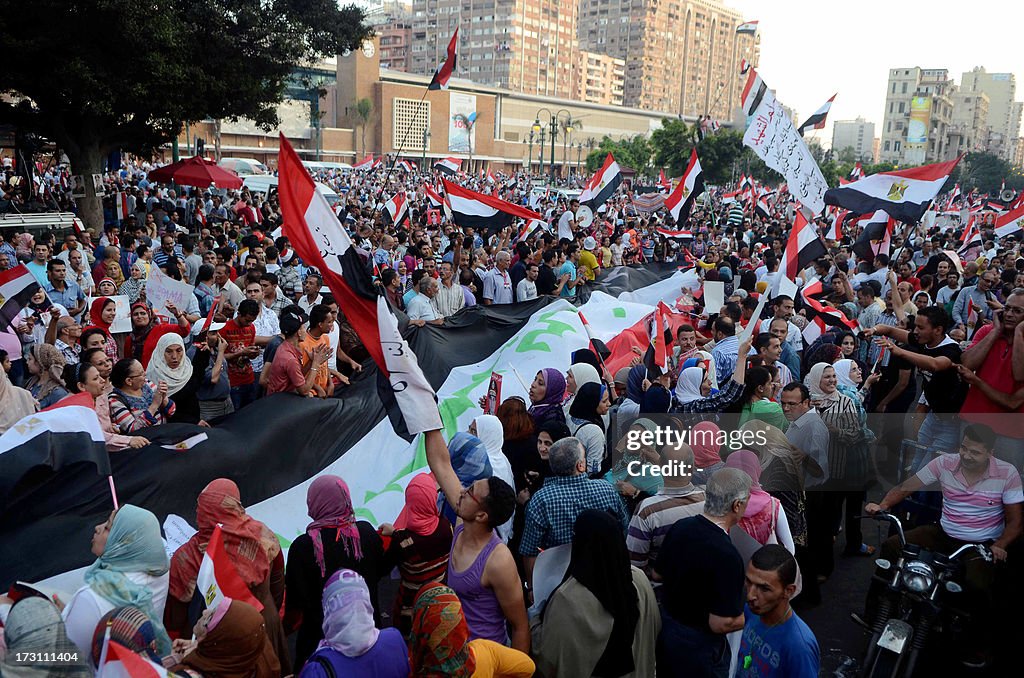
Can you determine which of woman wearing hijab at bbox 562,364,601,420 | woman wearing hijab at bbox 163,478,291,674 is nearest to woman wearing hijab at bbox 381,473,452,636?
woman wearing hijab at bbox 163,478,291,674

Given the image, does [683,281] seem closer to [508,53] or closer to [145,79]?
[145,79]

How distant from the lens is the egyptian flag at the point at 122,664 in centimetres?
232

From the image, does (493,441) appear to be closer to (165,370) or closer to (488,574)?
(488,574)

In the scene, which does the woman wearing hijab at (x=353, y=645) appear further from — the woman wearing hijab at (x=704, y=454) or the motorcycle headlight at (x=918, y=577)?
the motorcycle headlight at (x=918, y=577)

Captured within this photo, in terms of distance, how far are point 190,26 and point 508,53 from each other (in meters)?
127

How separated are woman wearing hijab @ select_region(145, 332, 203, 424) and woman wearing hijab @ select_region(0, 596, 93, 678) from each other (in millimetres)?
3470

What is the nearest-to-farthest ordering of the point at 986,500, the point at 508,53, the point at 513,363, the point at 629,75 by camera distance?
the point at 986,500 → the point at 513,363 → the point at 508,53 → the point at 629,75

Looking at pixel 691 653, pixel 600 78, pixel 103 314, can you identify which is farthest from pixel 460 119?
pixel 691 653

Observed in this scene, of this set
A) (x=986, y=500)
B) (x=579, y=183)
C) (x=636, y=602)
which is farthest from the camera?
(x=579, y=183)

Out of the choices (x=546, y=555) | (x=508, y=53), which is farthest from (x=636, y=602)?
(x=508, y=53)

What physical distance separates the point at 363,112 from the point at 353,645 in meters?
99.3

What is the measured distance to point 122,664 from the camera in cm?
233

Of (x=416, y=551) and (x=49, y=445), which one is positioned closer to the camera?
(x=416, y=551)

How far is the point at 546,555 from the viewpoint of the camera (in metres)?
3.66
